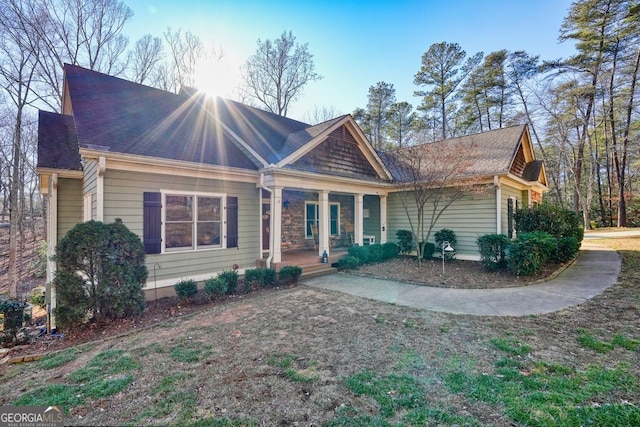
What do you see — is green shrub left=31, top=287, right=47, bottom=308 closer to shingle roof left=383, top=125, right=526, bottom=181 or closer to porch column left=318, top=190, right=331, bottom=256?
porch column left=318, top=190, right=331, bottom=256

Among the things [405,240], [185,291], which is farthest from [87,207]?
[405,240]

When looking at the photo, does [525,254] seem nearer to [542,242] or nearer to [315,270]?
[542,242]

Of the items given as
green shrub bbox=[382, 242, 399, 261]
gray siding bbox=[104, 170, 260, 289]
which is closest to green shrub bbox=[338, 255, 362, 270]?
green shrub bbox=[382, 242, 399, 261]

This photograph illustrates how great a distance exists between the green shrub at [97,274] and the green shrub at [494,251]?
8547 millimetres

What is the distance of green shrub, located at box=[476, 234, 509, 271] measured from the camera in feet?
26.4

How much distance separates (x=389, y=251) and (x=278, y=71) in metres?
16.0

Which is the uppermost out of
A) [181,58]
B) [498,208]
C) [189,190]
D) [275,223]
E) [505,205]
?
[181,58]

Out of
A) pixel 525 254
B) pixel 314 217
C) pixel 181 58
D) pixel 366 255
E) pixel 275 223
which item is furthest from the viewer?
pixel 181 58

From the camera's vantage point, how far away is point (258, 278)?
277 inches

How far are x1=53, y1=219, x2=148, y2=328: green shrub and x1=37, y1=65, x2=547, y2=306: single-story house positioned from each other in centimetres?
86

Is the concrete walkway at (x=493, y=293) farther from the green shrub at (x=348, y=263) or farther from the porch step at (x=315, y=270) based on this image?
the green shrub at (x=348, y=263)

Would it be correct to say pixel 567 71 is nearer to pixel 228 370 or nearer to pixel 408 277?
pixel 408 277

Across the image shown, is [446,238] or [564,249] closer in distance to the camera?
[564,249]

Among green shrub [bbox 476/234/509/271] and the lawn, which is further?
green shrub [bbox 476/234/509/271]
